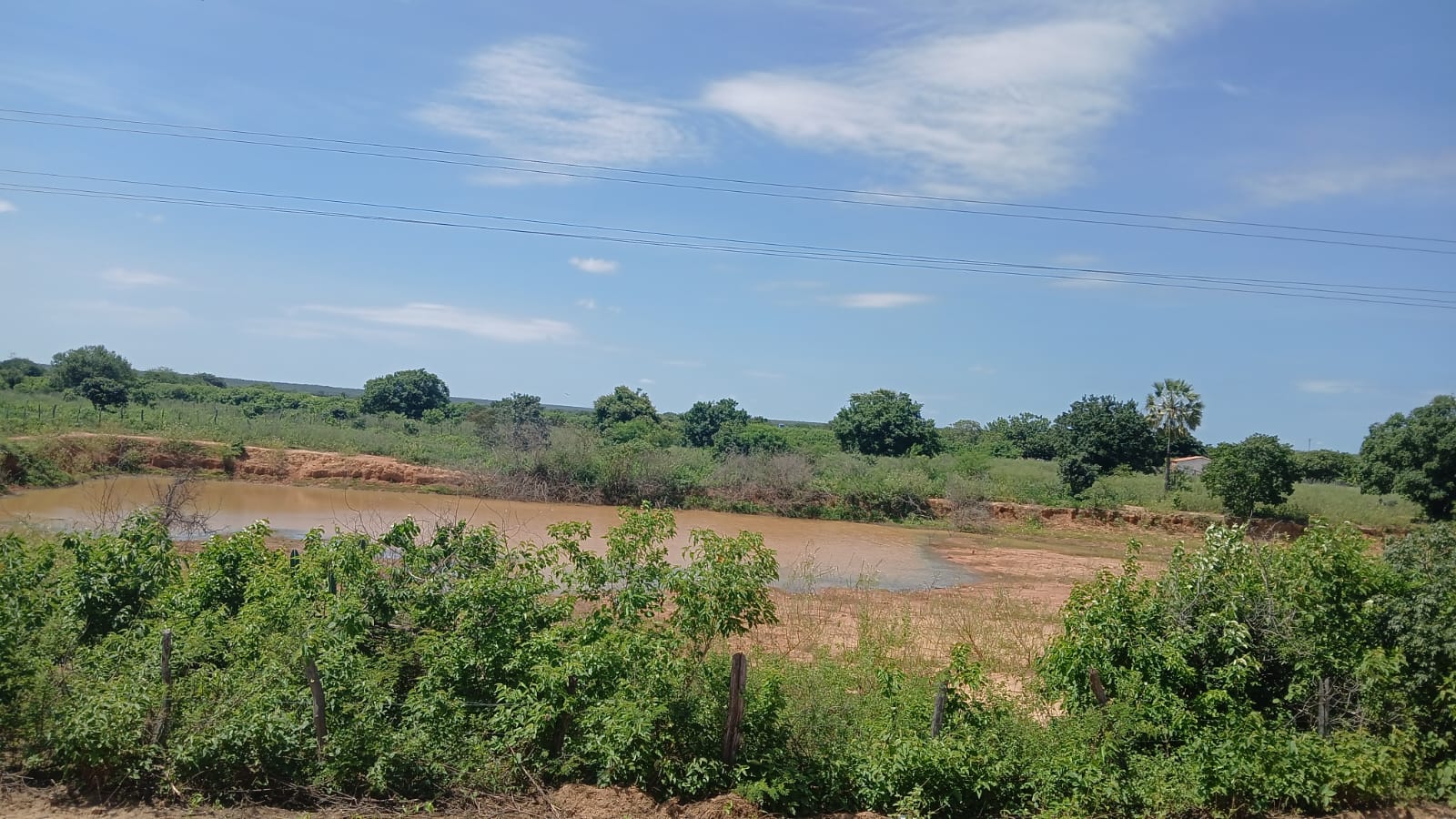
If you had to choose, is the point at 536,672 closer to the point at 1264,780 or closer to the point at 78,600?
the point at 78,600

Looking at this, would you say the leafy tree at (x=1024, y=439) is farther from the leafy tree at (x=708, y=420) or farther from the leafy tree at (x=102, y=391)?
the leafy tree at (x=102, y=391)

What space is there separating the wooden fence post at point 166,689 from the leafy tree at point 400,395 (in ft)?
168

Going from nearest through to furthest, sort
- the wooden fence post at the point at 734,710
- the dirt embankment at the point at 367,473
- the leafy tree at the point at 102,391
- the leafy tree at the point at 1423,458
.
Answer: the wooden fence post at the point at 734,710 → the leafy tree at the point at 1423,458 → the dirt embankment at the point at 367,473 → the leafy tree at the point at 102,391

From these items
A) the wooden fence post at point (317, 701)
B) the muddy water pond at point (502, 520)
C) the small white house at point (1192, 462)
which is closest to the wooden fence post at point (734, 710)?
the wooden fence post at point (317, 701)

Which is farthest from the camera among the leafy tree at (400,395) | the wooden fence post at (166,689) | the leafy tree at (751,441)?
the leafy tree at (400,395)

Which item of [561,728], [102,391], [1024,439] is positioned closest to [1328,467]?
[1024,439]

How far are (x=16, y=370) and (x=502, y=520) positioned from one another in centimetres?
5417

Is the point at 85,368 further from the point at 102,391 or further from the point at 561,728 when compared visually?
the point at 561,728

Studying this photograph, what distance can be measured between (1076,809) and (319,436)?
3782 cm

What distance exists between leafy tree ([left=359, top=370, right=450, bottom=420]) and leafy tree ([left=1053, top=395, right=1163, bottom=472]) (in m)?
36.9

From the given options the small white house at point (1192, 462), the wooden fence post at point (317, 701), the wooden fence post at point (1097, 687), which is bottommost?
the wooden fence post at point (317, 701)

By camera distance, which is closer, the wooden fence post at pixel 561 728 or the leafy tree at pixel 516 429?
the wooden fence post at pixel 561 728

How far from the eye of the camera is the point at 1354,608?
873 centimetres

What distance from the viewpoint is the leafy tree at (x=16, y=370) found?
175 feet
